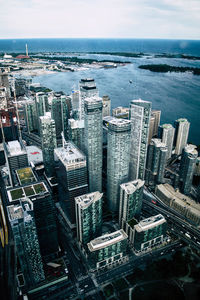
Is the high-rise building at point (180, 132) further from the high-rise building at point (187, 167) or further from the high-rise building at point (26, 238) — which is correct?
the high-rise building at point (26, 238)

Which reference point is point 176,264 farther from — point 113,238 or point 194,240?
point 113,238

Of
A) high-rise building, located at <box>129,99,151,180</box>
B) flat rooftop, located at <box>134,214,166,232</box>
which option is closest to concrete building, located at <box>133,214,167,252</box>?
flat rooftop, located at <box>134,214,166,232</box>

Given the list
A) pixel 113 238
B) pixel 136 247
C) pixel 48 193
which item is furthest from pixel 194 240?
pixel 48 193

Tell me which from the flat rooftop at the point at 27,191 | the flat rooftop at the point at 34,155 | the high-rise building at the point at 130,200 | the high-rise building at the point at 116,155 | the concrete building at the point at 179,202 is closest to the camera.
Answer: the flat rooftop at the point at 27,191

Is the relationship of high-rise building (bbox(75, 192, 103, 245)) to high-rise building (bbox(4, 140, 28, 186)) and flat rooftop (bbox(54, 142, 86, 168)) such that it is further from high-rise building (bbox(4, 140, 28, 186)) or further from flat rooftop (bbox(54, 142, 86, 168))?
high-rise building (bbox(4, 140, 28, 186))

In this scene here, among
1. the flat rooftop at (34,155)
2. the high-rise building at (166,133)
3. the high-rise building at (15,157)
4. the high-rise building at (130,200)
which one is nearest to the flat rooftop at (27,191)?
the high-rise building at (15,157)
